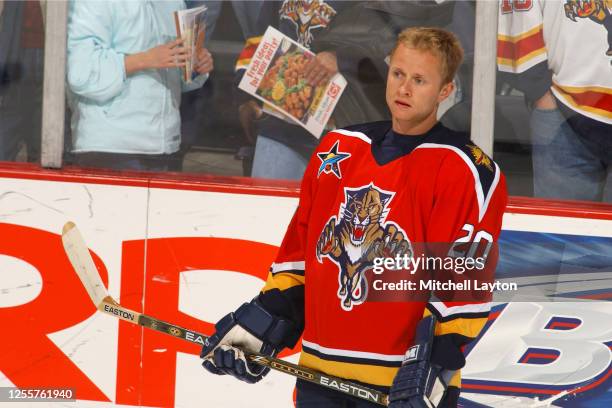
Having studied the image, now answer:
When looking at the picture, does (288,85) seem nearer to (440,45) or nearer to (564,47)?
(564,47)

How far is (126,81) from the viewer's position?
379cm

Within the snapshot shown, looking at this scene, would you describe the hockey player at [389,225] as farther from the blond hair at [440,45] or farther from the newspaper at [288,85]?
the newspaper at [288,85]

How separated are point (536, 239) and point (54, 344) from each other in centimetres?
173

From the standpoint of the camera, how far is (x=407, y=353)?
2.35 meters

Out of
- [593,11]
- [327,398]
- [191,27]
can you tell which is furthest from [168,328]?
[593,11]

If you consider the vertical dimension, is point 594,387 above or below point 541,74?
below

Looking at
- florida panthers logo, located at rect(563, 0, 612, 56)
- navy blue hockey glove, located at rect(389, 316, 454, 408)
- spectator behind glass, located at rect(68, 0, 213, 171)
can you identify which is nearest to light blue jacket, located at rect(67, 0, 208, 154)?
spectator behind glass, located at rect(68, 0, 213, 171)

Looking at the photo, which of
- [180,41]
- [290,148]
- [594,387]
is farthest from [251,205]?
[594,387]

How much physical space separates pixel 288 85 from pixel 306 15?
251mm

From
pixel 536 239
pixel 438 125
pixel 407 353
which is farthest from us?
pixel 536 239

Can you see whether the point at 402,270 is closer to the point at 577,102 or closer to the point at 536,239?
the point at 536,239

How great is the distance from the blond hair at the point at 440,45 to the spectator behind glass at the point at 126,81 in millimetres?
1373

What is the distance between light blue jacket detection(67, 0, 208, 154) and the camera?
377 centimetres

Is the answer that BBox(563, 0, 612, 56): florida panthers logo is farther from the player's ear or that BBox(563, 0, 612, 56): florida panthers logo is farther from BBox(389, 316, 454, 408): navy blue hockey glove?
BBox(389, 316, 454, 408): navy blue hockey glove
